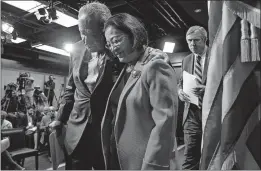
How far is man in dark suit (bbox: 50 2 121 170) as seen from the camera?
125 centimetres

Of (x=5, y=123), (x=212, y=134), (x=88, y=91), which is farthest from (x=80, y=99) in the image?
(x=5, y=123)

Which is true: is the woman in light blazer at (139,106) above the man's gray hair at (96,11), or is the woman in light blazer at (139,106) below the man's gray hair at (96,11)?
below

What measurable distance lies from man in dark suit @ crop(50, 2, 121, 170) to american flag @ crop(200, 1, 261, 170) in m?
0.67

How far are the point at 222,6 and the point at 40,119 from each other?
10.4 ft

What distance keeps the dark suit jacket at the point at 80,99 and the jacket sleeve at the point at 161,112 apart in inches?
15.5

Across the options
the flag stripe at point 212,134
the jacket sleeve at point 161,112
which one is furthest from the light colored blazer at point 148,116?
the flag stripe at point 212,134

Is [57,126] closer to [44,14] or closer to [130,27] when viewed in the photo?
[130,27]

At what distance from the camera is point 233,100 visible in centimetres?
69

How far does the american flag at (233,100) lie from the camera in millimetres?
676

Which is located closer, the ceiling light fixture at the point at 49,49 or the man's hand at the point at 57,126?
the man's hand at the point at 57,126

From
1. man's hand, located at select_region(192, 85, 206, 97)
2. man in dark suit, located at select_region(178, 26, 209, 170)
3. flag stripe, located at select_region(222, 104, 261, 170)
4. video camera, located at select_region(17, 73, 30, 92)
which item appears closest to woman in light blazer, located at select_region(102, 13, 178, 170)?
flag stripe, located at select_region(222, 104, 261, 170)

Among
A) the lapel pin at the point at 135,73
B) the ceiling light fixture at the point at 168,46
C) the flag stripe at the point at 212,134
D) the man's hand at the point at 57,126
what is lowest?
the man's hand at the point at 57,126

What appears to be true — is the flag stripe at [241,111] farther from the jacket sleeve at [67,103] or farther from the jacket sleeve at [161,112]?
the jacket sleeve at [67,103]

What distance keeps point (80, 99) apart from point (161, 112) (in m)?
0.58
